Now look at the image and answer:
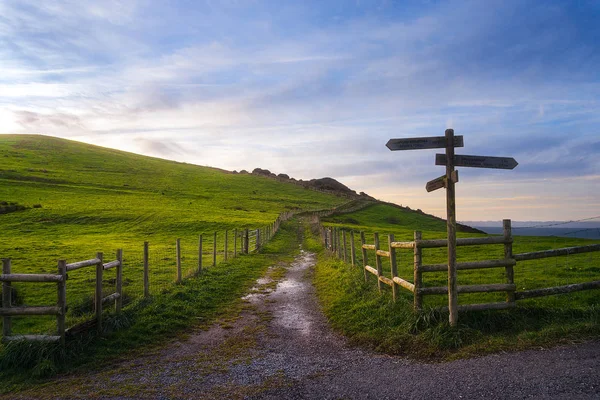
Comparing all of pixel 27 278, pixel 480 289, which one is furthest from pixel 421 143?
pixel 27 278

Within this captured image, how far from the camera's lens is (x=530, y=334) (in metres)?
7.95

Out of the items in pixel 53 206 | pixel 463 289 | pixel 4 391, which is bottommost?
pixel 4 391

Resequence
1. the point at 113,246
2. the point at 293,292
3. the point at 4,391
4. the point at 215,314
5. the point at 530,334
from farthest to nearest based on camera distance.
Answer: the point at 113,246
the point at 293,292
the point at 215,314
the point at 530,334
the point at 4,391

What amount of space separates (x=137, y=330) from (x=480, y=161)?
8.75 metres

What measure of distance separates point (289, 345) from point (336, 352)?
3.74 ft

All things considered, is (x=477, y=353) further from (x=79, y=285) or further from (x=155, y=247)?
(x=155, y=247)

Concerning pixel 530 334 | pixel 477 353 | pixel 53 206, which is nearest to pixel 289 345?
pixel 477 353

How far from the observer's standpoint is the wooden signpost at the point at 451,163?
28.1ft

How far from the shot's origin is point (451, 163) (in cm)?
861

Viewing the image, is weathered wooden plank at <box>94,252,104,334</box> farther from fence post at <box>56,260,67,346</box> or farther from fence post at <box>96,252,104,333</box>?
fence post at <box>56,260,67,346</box>

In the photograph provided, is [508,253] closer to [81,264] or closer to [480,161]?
[480,161]

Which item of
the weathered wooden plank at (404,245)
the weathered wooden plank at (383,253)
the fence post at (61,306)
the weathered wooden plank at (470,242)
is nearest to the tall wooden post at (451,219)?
the weathered wooden plank at (470,242)

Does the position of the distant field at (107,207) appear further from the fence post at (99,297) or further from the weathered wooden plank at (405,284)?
the weathered wooden plank at (405,284)

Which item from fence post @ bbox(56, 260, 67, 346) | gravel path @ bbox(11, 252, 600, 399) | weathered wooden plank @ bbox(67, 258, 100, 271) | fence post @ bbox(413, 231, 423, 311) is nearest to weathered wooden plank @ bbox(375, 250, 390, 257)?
fence post @ bbox(413, 231, 423, 311)
